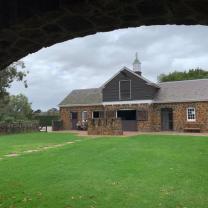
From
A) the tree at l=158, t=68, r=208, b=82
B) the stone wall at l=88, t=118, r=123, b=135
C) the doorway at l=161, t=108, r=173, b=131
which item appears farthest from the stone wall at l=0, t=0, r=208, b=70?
the tree at l=158, t=68, r=208, b=82

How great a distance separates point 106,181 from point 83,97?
35525mm

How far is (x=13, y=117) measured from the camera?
4997 centimetres

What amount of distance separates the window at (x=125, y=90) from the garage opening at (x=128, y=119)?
1.48m

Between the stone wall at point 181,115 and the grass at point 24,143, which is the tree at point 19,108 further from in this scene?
the grass at point 24,143

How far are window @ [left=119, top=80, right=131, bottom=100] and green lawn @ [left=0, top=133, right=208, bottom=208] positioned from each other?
2418 centimetres

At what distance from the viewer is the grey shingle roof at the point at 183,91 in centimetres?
3706

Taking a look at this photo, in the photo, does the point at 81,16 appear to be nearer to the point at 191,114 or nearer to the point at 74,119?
the point at 191,114

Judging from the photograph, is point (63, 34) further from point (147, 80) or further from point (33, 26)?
point (147, 80)

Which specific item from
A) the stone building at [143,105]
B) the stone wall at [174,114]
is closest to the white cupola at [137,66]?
the stone building at [143,105]

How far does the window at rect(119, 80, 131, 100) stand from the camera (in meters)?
40.9

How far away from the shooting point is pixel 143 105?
1564 inches

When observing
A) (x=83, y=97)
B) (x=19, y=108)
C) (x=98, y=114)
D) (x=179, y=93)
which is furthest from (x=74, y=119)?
(x=179, y=93)

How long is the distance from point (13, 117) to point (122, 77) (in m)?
15.5

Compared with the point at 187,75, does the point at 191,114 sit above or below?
below
